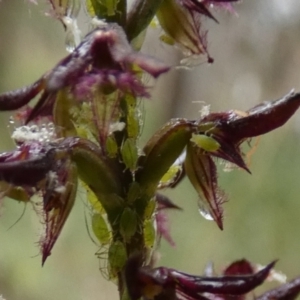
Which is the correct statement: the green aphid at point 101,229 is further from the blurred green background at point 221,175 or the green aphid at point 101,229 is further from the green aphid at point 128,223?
the blurred green background at point 221,175

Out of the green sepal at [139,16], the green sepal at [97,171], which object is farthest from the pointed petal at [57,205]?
the green sepal at [139,16]

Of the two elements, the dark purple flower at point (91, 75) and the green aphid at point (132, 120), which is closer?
the dark purple flower at point (91, 75)

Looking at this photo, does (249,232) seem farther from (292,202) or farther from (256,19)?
A: (256,19)

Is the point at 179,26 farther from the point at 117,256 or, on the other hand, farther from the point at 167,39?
the point at 117,256

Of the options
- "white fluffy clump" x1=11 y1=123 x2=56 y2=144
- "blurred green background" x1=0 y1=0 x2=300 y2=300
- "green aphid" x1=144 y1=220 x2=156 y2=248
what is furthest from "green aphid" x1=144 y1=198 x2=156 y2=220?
"blurred green background" x1=0 y1=0 x2=300 y2=300

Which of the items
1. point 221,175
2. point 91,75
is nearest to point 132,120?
point 91,75

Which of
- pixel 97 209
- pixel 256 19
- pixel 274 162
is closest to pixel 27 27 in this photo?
pixel 256 19
